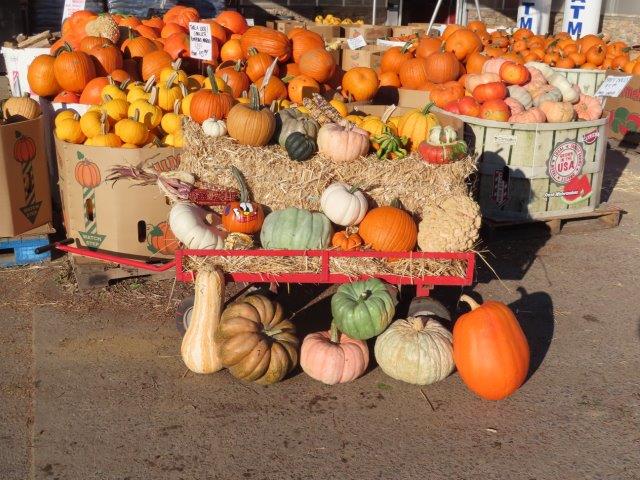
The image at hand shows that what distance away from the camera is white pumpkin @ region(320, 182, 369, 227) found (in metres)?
5.31

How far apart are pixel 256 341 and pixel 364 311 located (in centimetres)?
73

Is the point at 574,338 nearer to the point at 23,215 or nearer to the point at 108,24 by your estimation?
the point at 23,215

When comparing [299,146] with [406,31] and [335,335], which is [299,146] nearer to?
[335,335]

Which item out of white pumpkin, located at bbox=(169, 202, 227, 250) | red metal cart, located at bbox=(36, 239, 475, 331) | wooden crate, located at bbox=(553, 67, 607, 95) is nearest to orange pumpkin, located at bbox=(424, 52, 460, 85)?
wooden crate, located at bbox=(553, 67, 607, 95)

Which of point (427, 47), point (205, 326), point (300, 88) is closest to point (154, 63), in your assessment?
point (300, 88)

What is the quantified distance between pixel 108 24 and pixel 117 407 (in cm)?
547

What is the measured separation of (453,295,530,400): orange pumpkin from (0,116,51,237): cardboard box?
411cm

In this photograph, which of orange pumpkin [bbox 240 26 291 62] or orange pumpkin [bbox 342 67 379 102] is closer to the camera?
orange pumpkin [bbox 342 67 379 102]

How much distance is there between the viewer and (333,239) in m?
5.29

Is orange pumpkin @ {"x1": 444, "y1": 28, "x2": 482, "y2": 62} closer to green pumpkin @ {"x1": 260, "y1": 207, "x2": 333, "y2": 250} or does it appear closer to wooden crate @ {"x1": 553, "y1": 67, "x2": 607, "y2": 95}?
wooden crate @ {"x1": 553, "y1": 67, "x2": 607, "y2": 95}

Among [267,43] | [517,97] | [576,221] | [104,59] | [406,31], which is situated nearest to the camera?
[517,97]

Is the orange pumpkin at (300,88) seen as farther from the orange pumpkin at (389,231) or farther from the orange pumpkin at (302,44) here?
the orange pumpkin at (389,231)

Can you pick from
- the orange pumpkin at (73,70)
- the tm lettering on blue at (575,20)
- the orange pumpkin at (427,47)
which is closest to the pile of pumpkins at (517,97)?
the orange pumpkin at (427,47)

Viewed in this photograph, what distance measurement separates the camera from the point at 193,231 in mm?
5148
